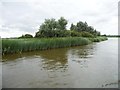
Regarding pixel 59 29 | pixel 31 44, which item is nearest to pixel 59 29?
pixel 59 29

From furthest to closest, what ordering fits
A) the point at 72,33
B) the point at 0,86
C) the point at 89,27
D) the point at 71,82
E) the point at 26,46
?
1. the point at 89,27
2. the point at 72,33
3. the point at 26,46
4. the point at 71,82
5. the point at 0,86

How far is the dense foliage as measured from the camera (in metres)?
45.0

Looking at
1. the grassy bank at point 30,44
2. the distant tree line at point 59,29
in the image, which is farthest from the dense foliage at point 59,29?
the grassy bank at point 30,44

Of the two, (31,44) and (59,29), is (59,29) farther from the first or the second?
(31,44)

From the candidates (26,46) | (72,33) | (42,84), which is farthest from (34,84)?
(72,33)

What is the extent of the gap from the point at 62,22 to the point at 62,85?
49.2 m

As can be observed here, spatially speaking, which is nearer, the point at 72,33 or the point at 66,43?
the point at 66,43

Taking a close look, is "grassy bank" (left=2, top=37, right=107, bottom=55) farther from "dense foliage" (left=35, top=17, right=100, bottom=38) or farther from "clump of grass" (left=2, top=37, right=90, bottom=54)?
"dense foliage" (left=35, top=17, right=100, bottom=38)

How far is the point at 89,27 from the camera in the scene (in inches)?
2810

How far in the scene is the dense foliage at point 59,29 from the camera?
1772 inches

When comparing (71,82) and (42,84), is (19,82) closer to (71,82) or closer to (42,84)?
(42,84)

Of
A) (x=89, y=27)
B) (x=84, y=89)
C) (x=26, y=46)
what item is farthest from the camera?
(x=89, y=27)

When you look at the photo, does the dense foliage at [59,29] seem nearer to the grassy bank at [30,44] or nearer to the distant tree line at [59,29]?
the distant tree line at [59,29]

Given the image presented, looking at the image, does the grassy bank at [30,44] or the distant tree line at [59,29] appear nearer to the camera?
Result: the grassy bank at [30,44]
